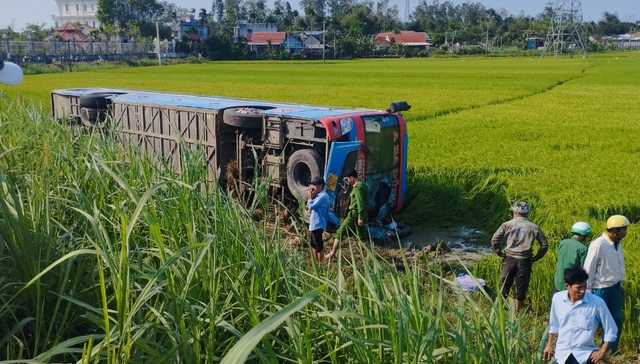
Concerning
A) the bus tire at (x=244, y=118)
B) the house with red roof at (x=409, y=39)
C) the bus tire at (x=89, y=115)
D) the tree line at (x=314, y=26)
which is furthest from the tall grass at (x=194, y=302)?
the house with red roof at (x=409, y=39)

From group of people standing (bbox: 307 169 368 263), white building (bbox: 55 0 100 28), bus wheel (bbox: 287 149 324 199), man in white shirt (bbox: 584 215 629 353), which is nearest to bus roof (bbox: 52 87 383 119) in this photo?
bus wheel (bbox: 287 149 324 199)

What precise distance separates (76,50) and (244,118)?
2656 inches

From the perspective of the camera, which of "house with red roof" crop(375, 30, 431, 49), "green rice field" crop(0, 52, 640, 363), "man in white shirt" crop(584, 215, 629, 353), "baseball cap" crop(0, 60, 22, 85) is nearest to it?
"green rice field" crop(0, 52, 640, 363)

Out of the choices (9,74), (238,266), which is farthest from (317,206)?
(238,266)

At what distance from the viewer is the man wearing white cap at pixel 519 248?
6738mm

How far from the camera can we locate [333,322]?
3.57 metres

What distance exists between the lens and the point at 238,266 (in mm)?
3936

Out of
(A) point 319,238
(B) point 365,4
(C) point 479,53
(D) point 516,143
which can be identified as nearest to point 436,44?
(C) point 479,53

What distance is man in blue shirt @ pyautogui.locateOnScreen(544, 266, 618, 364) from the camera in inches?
185

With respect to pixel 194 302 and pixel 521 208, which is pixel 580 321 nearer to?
pixel 521 208

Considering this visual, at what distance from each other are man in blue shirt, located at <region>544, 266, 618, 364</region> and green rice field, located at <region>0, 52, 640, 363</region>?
22 cm

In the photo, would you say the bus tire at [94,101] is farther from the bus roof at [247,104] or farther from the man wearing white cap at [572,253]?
the man wearing white cap at [572,253]

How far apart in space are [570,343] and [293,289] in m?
2.35

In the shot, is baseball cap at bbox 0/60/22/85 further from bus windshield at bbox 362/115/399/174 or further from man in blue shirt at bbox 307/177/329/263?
bus windshield at bbox 362/115/399/174
